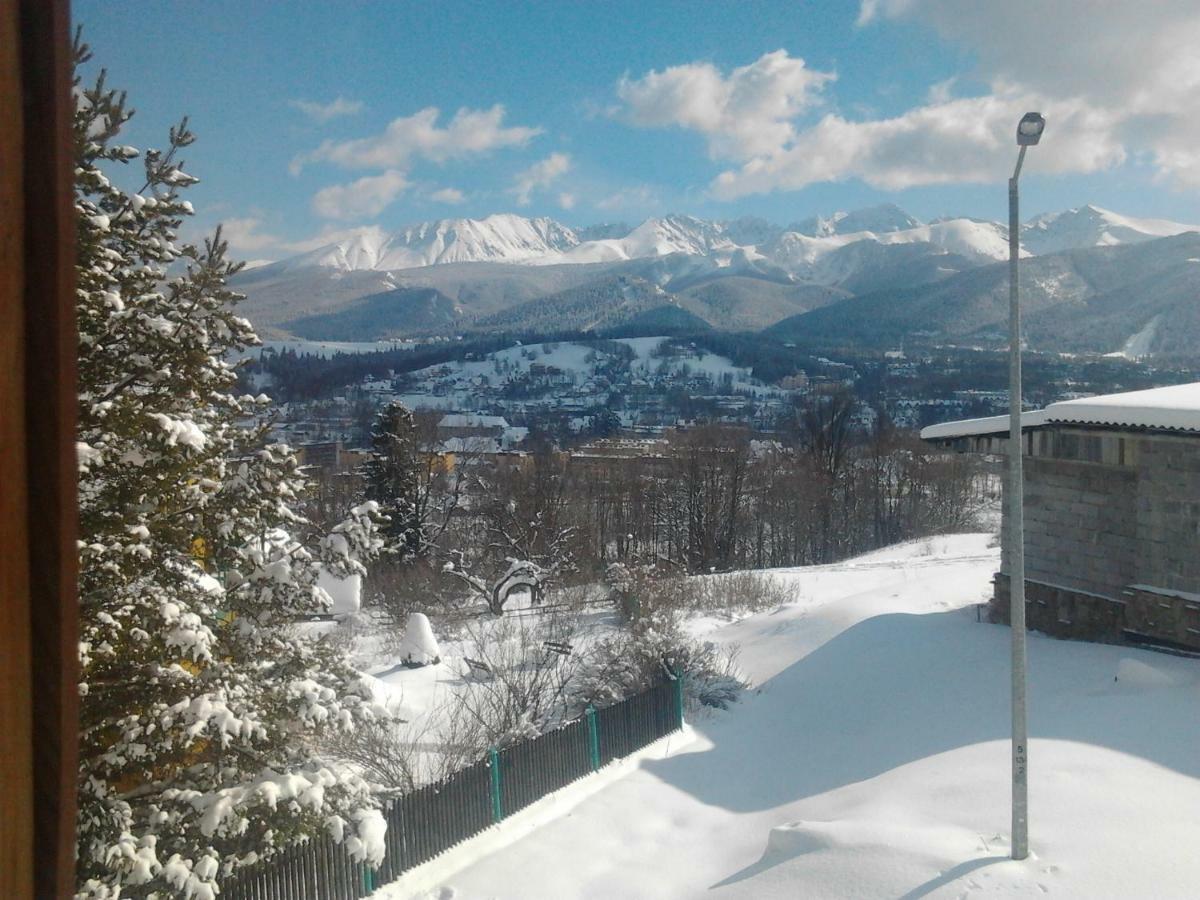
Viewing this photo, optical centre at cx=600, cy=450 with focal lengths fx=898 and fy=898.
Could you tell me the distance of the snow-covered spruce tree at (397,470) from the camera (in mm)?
35312

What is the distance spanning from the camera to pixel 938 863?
7699 mm

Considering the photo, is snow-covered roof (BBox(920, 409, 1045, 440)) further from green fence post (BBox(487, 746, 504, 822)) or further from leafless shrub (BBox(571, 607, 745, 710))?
green fence post (BBox(487, 746, 504, 822))

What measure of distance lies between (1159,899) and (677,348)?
194 meters

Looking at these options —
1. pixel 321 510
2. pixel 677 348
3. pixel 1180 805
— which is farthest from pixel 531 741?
pixel 677 348

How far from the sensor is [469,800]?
10.7m

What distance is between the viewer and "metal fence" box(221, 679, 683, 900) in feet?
27.2

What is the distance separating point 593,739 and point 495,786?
2.18 m

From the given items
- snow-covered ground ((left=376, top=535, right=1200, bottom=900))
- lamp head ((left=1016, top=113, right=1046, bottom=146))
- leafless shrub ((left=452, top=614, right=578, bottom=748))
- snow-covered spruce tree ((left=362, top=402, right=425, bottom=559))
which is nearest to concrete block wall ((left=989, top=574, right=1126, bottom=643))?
snow-covered ground ((left=376, top=535, right=1200, bottom=900))

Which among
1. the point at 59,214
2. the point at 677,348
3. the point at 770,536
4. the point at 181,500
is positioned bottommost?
the point at 770,536

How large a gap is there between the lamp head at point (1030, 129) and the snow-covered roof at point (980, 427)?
32.1ft

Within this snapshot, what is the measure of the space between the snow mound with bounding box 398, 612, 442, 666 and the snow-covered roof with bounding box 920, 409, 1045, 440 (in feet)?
39.3

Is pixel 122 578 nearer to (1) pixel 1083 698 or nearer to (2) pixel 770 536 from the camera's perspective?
(1) pixel 1083 698

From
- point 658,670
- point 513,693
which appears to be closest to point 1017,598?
point 513,693

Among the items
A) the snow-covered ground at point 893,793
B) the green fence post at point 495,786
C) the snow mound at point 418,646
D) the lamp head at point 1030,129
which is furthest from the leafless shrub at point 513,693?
the lamp head at point 1030,129
